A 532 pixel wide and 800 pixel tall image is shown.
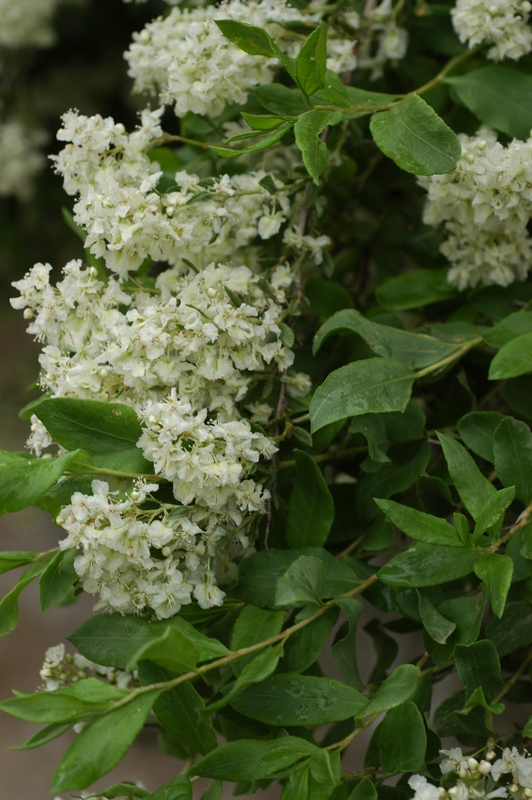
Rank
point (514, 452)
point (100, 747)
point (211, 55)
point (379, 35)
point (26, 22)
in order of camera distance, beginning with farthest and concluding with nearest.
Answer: point (26, 22) < point (379, 35) < point (211, 55) < point (514, 452) < point (100, 747)

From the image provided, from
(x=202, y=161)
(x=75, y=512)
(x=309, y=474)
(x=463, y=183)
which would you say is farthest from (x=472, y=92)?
(x=75, y=512)

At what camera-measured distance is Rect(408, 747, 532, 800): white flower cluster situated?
1.46 feet

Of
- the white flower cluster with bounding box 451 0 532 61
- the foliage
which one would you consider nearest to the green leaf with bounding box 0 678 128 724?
the foliage

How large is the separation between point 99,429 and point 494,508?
239 millimetres

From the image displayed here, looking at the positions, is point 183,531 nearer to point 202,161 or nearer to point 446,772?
point 446,772

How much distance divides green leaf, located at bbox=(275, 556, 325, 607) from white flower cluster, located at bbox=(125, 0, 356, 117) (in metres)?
0.36

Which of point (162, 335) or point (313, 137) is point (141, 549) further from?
point (313, 137)

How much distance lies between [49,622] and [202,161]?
103 cm

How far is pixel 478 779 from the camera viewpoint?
0.46 m

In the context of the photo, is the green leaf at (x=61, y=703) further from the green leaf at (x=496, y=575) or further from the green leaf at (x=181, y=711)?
the green leaf at (x=496, y=575)

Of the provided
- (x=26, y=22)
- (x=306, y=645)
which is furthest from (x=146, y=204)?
(x=26, y=22)

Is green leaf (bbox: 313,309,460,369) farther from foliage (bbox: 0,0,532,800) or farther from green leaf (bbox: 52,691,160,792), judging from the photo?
green leaf (bbox: 52,691,160,792)

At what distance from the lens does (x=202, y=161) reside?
72 cm

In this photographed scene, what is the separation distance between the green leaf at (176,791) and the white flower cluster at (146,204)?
1.06 ft
